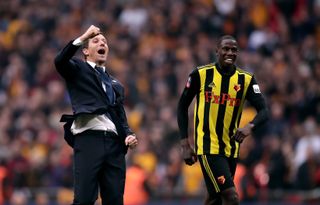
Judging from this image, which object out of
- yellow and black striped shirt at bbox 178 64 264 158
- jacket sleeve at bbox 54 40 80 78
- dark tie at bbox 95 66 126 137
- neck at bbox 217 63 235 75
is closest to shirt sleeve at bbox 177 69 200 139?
yellow and black striped shirt at bbox 178 64 264 158

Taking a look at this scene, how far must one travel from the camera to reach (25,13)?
2266 centimetres

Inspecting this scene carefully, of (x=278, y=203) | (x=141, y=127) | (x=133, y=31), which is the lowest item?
(x=278, y=203)

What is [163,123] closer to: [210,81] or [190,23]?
[190,23]

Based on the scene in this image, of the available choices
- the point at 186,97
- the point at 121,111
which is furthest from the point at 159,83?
the point at 121,111

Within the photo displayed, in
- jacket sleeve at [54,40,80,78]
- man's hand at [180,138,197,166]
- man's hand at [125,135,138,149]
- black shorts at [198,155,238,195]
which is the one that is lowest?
Result: black shorts at [198,155,238,195]

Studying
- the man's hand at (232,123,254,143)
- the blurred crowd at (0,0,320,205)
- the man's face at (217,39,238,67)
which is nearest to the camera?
the man's hand at (232,123,254,143)

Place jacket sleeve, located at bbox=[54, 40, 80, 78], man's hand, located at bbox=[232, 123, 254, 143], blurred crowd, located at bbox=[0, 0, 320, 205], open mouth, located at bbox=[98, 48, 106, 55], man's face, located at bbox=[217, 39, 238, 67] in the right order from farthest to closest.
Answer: blurred crowd, located at bbox=[0, 0, 320, 205] < man's face, located at bbox=[217, 39, 238, 67] < man's hand, located at bbox=[232, 123, 254, 143] < open mouth, located at bbox=[98, 48, 106, 55] < jacket sleeve, located at bbox=[54, 40, 80, 78]

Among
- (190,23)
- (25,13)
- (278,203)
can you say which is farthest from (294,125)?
(25,13)

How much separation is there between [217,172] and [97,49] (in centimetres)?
183

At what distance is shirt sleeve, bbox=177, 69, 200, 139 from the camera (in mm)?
10758

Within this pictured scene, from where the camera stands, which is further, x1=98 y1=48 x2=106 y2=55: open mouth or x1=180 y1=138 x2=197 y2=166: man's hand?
x1=180 y1=138 x2=197 y2=166: man's hand

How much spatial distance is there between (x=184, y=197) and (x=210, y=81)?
6098mm

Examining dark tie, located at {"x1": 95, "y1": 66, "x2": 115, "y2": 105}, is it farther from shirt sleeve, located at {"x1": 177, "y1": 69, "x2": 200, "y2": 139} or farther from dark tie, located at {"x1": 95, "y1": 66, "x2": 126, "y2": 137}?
shirt sleeve, located at {"x1": 177, "y1": 69, "x2": 200, "y2": 139}

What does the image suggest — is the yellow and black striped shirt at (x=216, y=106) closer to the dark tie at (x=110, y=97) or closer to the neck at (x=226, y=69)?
the neck at (x=226, y=69)
